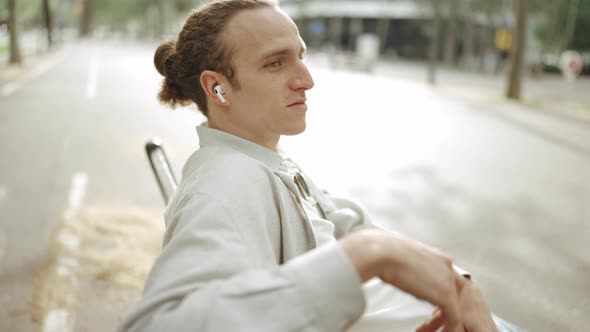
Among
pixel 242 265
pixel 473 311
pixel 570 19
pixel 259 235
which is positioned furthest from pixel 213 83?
pixel 570 19

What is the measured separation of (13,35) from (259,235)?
25757 mm

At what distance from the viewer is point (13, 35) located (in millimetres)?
23391

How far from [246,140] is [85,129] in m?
8.81

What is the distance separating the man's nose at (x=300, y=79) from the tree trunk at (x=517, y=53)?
1701cm

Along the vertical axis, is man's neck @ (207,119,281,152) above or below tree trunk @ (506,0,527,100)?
above

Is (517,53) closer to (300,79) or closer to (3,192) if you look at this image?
(3,192)

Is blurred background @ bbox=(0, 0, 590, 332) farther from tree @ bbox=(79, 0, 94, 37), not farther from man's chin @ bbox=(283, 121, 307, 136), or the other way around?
tree @ bbox=(79, 0, 94, 37)

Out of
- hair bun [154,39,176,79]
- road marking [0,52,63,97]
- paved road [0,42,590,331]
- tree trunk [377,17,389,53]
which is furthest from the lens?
tree trunk [377,17,389,53]

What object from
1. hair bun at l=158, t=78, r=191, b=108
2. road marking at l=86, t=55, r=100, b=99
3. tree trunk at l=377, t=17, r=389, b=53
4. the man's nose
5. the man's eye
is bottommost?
tree trunk at l=377, t=17, r=389, b=53

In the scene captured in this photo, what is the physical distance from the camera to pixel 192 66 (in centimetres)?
157

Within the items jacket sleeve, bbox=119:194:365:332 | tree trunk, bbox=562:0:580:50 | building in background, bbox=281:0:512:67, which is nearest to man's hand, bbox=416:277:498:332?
jacket sleeve, bbox=119:194:365:332

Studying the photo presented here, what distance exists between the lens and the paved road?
149 inches

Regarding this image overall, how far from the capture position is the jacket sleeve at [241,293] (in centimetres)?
94

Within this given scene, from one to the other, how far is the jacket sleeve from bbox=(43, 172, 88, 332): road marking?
2.31 meters
